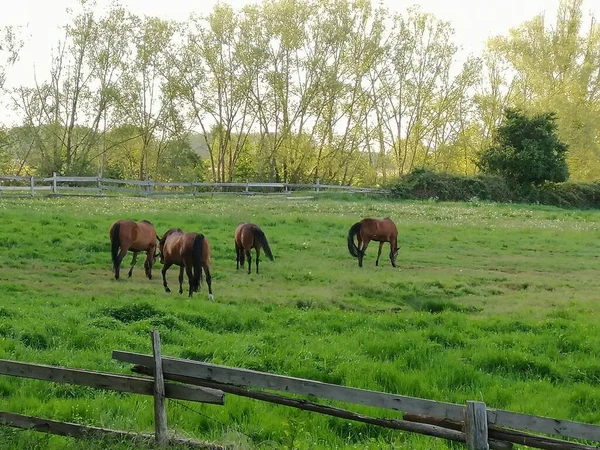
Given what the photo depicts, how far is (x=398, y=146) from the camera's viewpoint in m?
55.4

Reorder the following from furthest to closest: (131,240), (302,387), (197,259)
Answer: (131,240), (197,259), (302,387)

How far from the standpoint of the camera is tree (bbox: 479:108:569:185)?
4369 cm

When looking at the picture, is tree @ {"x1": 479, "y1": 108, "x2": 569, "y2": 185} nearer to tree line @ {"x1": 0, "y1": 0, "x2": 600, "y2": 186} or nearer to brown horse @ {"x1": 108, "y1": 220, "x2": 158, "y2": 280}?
tree line @ {"x1": 0, "y1": 0, "x2": 600, "y2": 186}

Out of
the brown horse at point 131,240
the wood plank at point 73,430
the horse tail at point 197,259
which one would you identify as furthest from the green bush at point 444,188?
the wood plank at point 73,430

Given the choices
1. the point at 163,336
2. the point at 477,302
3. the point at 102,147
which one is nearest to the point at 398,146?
the point at 102,147

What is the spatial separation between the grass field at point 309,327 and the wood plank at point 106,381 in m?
0.50

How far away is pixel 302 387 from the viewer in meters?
5.06

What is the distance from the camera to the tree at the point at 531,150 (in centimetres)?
4369

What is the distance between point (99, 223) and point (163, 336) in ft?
39.9

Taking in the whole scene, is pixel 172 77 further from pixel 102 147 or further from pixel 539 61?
pixel 539 61

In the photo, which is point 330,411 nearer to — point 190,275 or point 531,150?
point 190,275

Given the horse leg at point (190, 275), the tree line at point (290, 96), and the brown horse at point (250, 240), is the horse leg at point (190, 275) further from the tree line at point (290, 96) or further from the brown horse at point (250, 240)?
the tree line at point (290, 96)

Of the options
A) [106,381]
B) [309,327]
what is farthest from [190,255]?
[106,381]

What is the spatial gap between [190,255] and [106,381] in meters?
7.42
